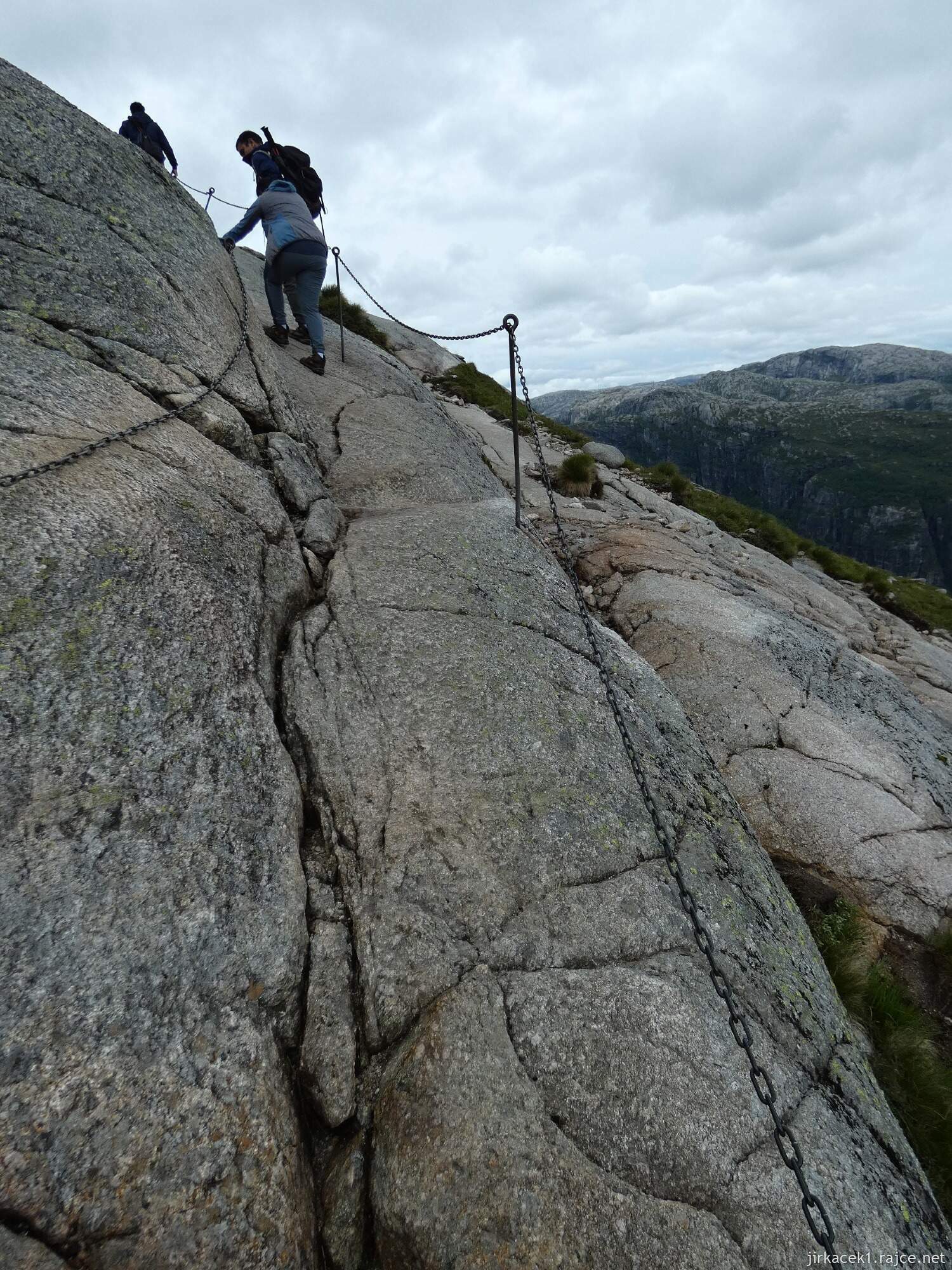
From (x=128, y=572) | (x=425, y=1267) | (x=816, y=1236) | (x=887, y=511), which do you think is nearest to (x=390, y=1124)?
(x=425, y=1267)

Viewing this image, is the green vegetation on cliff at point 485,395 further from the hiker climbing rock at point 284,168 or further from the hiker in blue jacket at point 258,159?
the hiker in blue jacket at point 258,159

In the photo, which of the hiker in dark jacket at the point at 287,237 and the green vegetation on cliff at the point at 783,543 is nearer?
the hiker in dark jacket at the point at 287,237

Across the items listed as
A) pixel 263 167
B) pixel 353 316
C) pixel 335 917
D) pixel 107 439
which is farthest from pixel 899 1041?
pixel 353 316

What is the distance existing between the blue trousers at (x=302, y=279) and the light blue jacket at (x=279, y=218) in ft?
0.41

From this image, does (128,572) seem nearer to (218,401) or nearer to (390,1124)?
(218,401)

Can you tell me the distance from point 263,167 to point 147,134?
6.54 metres

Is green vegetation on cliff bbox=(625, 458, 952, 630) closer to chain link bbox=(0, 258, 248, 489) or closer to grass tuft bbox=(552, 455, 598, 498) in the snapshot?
grass tuft bbox=(552, 455, 598, 498)

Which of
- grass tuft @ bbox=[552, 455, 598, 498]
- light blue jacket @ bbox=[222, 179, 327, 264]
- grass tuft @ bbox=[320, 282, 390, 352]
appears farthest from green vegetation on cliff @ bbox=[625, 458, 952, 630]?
light blue jacket @ bbox=[222, 179, 327, 264]

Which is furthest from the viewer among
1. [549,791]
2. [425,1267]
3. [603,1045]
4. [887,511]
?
[887,511]

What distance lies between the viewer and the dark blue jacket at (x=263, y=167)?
10.8 meters

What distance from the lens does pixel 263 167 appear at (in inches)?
425

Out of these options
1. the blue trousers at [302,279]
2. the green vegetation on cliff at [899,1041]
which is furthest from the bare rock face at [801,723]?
the blue trousers at [302,279]

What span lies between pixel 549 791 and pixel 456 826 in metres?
0.91

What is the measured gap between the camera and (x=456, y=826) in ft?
15.8
